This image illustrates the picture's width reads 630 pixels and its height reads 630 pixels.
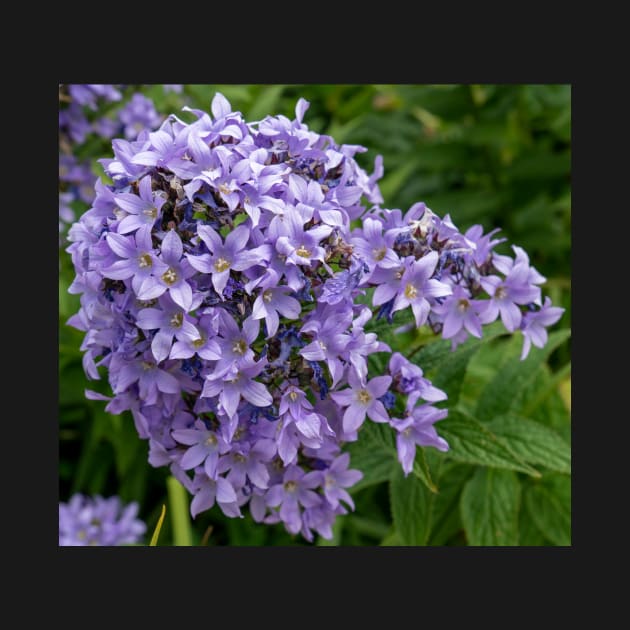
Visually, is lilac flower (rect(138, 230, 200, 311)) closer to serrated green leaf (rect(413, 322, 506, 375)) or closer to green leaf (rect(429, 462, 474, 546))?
serrated green leaf (rect(413, 322, 506, 375))

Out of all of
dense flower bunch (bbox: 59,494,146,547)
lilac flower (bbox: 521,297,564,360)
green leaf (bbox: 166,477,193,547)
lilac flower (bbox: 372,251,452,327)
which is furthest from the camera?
dense flower bunch (bbox: 59,494,146,547)

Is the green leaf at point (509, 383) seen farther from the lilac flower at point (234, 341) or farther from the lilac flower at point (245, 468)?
the lilac flower at point (234, 341)

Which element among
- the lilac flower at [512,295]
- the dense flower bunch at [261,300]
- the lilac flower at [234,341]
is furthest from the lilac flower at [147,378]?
the lilac flower at [512,295]

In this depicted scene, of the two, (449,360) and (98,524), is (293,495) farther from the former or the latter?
(98,524)

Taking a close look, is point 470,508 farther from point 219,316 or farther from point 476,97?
point 476,97

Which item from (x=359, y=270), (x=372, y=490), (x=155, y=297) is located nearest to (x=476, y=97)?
(x=372, y=490)

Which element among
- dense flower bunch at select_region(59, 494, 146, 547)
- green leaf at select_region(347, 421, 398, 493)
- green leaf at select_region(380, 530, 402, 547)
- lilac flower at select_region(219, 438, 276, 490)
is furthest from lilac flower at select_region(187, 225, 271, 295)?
dense flower bunch at select_region(59, 494, 146, 547)

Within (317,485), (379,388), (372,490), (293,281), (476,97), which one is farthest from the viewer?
(476,97)

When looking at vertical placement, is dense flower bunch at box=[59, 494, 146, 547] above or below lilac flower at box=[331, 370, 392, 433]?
below

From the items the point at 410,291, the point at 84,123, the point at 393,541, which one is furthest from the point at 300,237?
the point at 84,123
